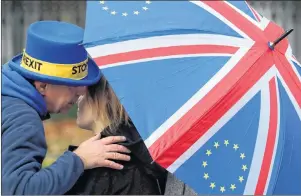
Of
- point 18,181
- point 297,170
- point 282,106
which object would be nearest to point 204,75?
point 282,106

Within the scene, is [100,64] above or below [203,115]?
Result: above

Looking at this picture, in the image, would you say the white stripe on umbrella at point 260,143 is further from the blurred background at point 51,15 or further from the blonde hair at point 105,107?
the blurred background at point 51,15

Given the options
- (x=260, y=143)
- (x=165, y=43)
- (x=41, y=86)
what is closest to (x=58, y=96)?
(x=41, y=86)

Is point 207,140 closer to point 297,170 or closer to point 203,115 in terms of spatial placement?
point 203,115

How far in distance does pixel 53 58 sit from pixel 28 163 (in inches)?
17.4

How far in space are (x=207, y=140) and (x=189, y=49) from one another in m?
0.38

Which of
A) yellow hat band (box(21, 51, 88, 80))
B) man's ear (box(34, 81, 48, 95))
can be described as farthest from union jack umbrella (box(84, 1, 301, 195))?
man's ear (box(34, 81, 48, 95))

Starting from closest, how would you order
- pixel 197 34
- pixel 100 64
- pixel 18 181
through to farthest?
pixel 18 181 < pixel 100 64 < pixel 197 34

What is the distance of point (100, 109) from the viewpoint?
2607 mm

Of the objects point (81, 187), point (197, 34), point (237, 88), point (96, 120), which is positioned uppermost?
point (197, 34)

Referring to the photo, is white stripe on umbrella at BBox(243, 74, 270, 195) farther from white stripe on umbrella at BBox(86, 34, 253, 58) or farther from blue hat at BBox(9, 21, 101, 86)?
blue hat at BBox(9, 21, 101, 86)

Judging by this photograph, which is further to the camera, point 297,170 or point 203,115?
point 297,170

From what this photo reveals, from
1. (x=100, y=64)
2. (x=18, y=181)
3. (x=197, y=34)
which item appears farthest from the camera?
(x=197, y=34)

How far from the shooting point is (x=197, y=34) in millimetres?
2584
